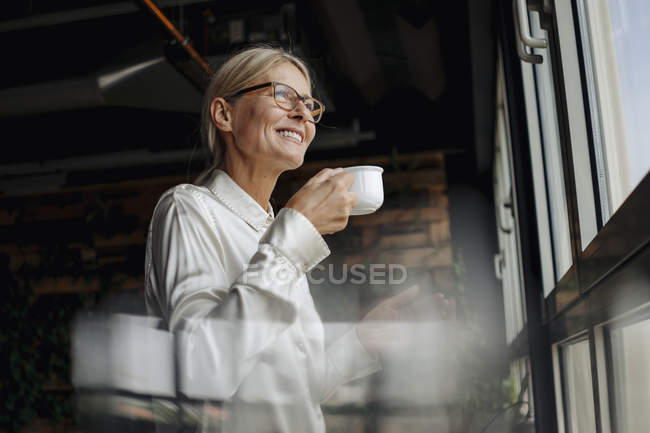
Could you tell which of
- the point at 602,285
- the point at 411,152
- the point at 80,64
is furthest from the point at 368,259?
the point at 80,64

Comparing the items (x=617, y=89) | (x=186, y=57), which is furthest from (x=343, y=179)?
(x=186, y=57)

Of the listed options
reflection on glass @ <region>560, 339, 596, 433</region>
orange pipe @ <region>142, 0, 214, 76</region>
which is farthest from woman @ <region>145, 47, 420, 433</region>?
orange pipe @ <region>142, 0, 214, 76</region>

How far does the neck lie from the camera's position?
0.42m

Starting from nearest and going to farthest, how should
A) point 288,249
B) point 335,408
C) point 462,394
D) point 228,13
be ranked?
point 288,249 → point 335,408 → point 462,394 → point 228,13

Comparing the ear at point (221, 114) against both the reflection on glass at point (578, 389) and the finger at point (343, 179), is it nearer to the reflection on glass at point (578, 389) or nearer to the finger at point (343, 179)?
the finger at point (343, 179)

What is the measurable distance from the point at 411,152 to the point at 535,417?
0.51 meters

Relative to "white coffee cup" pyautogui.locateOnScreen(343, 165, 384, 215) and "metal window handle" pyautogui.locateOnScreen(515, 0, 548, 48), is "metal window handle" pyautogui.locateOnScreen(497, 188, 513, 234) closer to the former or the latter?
"metal window handle" pyautogui.locateOnScreen(515, 0, 548, 48)

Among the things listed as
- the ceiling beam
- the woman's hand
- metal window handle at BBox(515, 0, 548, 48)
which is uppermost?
the ceiling beam

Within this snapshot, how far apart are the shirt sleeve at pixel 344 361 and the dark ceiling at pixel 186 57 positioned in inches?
34.0

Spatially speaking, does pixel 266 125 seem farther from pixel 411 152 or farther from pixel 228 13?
pixel 228 13

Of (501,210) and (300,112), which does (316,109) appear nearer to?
(300,112)

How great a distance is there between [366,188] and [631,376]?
0.79 feet

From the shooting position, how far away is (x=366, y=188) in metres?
0.40

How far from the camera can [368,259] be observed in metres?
0.49
